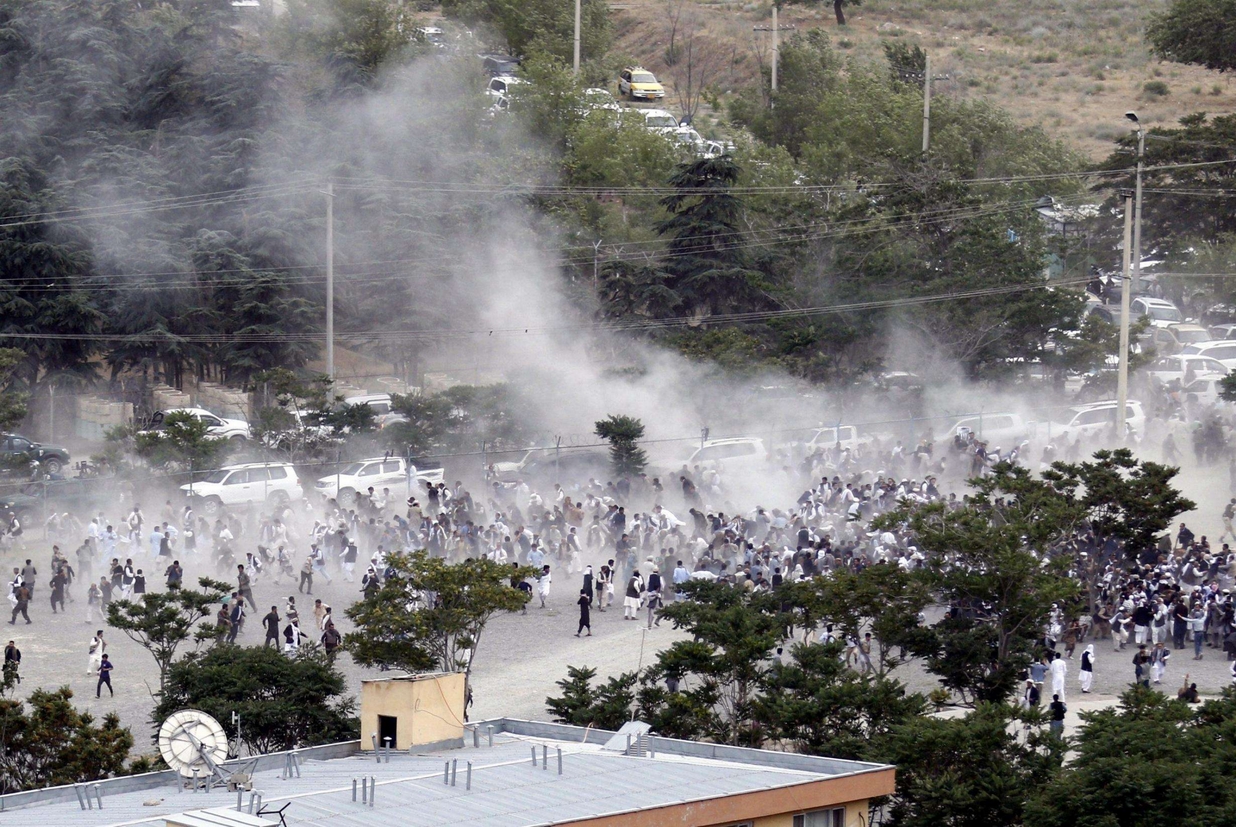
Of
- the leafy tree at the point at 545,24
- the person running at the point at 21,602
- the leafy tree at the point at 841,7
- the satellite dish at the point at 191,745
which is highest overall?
the leafy tree at the point at 841,7

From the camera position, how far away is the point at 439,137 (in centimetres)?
6431

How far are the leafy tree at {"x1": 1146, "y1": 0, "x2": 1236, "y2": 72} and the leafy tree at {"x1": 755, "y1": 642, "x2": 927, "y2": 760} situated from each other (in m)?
53.0

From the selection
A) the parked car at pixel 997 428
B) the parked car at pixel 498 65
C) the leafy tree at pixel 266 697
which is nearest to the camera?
the leafy tree at pixel 266 697

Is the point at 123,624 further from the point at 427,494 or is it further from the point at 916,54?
the point at 916,54

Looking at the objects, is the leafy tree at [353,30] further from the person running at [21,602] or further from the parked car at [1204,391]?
the person running at [21,602]

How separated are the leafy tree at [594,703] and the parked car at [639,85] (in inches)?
2455

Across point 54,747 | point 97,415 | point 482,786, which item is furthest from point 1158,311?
point 482,786

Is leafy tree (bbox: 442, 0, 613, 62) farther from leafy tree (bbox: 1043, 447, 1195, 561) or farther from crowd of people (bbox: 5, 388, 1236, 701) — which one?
leafy tree (bbox: 1043, 447, 1195, 561)

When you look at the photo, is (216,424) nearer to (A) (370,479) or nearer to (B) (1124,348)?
(A) (370,479)

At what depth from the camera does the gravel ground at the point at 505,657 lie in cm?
2633

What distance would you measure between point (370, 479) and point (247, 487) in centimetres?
268

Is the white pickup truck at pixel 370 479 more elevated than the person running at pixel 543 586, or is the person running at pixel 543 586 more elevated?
the white pickup truck at pixel 370 479

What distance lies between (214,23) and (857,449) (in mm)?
42419

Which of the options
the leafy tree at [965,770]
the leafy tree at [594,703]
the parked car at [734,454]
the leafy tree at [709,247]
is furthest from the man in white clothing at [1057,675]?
the leafy tree at [709,247]
